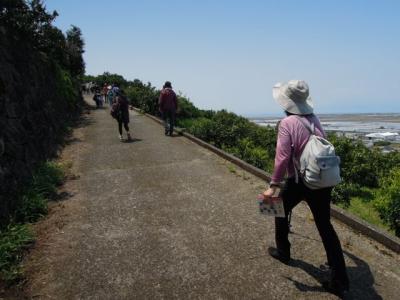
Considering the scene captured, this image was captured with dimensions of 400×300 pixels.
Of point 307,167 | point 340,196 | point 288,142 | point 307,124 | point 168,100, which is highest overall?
point 168,100

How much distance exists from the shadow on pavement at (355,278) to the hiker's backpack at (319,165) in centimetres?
107

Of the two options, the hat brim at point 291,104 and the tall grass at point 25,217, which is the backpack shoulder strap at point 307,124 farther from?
the tall grass at point 25,217

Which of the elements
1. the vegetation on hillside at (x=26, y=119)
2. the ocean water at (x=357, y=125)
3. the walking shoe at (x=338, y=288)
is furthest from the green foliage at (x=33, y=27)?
the ocean water at (x=357, y=125)

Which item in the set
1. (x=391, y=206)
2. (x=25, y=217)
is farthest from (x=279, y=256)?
(x=25, y=217)

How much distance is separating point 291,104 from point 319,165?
0.71m

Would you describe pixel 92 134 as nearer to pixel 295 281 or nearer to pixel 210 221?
pixel 210 221

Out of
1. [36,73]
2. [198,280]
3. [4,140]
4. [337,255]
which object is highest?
[36,73]

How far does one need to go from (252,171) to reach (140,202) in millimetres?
2915

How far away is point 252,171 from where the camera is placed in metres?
8.13

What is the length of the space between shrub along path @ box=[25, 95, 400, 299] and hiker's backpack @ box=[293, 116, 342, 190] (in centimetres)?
114

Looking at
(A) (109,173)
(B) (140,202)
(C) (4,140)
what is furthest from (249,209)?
(C) (4,140)

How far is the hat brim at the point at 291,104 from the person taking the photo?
3.62m

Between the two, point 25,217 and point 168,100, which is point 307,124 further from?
point 168,100

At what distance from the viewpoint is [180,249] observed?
14.8 ft
